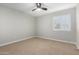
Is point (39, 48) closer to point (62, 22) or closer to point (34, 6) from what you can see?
point (62, 22)

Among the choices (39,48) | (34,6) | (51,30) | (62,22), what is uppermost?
(34,6)

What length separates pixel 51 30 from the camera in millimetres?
1468

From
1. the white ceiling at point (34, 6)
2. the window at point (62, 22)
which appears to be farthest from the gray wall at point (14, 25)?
the window at point (62, 22)

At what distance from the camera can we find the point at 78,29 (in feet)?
4.53

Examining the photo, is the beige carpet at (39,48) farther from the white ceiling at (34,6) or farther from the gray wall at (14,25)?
the white ceiling at (34,6)

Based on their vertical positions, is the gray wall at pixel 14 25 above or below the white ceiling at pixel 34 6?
below

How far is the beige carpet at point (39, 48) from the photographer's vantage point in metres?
1.37

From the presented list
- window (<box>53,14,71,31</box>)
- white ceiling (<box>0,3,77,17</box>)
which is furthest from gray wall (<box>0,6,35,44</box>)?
window (<box>53,14,71,31</box>)

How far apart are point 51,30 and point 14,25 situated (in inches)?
22.7

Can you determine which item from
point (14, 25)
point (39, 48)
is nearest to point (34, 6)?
point (14, 25)

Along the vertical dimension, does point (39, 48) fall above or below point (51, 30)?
below

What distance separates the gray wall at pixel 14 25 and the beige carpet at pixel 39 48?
108mm
